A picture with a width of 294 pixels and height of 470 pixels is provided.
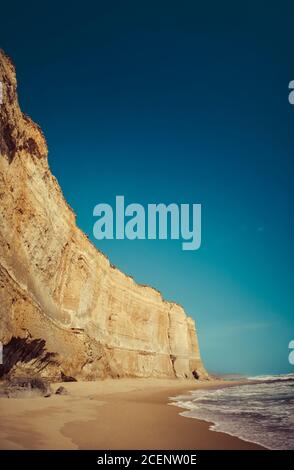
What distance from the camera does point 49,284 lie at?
72.3ft

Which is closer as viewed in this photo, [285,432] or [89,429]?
[89,429]

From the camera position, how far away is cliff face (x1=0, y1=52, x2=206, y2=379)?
14.9 meters

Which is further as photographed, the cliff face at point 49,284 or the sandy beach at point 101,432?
the cliff face at point 49,284

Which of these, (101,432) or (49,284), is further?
(49,284)

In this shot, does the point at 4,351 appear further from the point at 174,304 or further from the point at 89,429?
the point at 174,304

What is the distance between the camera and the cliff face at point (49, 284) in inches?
587

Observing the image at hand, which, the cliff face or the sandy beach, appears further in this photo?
the cliff face

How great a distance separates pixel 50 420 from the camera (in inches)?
265

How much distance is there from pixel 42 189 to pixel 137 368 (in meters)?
24.7

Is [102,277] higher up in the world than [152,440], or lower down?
higher up

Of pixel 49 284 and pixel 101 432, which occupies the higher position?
pixel 49 284
